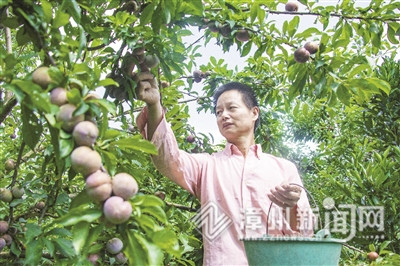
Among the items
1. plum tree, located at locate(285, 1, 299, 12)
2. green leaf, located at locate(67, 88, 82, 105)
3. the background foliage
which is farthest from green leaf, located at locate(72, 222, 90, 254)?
plum tree, located at locate(285, 1, 299, 12)

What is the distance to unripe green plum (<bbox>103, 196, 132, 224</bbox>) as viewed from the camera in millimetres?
907

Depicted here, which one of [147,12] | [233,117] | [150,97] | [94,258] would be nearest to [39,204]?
[94,258]

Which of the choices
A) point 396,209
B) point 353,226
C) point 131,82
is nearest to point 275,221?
point 131,82

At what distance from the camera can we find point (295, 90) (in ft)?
6.12

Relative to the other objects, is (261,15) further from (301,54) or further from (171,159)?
(171,159)

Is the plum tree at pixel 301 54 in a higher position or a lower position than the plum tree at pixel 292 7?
lower

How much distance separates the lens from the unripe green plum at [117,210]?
0.91 meters

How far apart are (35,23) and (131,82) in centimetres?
49

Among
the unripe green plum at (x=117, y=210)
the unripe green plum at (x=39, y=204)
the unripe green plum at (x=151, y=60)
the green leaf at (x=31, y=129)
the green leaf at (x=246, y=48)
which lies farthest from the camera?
the unripe green plum at (x=39, y=204)

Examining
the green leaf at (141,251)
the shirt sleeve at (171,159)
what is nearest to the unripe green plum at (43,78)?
the green leaf at (141,251)

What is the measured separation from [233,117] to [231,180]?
0.30 m

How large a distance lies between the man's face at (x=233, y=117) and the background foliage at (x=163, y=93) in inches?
8.4

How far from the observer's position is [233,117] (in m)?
1.97

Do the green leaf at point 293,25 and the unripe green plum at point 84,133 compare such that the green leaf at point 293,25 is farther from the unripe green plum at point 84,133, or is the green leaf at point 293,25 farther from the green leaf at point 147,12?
the unripe green plum at point 84,133
